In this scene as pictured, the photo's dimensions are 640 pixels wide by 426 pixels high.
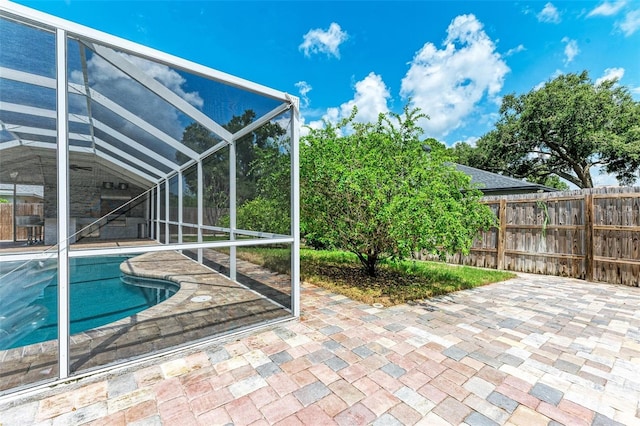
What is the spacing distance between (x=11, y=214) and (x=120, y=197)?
1858 millimetres

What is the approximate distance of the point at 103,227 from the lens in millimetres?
3746

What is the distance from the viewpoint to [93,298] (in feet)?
16.6

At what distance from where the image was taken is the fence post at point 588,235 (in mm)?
6316

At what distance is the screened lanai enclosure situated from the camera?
2.46 m

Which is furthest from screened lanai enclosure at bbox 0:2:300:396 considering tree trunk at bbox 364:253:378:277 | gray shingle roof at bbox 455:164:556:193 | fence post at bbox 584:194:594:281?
gray shingle roof at bbox 455:164:556:193

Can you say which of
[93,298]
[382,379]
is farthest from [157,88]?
[382,379]

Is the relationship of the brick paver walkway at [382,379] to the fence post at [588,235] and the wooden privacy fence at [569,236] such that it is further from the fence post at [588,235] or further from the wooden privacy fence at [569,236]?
the fence post at [588,235]

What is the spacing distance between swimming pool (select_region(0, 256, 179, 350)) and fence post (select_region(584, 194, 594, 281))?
30.3 feet

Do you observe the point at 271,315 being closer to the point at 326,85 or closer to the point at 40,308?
the point at 40,308

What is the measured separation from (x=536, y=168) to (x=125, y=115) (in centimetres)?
2653

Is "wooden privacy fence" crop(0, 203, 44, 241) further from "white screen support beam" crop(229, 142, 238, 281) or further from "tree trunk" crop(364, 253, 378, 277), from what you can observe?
"tree trunk" crop(364, 253, 378, 277)

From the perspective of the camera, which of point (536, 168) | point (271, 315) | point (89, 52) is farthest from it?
point (536, 168)

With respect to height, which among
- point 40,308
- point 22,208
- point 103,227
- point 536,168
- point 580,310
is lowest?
point 580,310

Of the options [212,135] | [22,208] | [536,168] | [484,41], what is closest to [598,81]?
[536,168]
